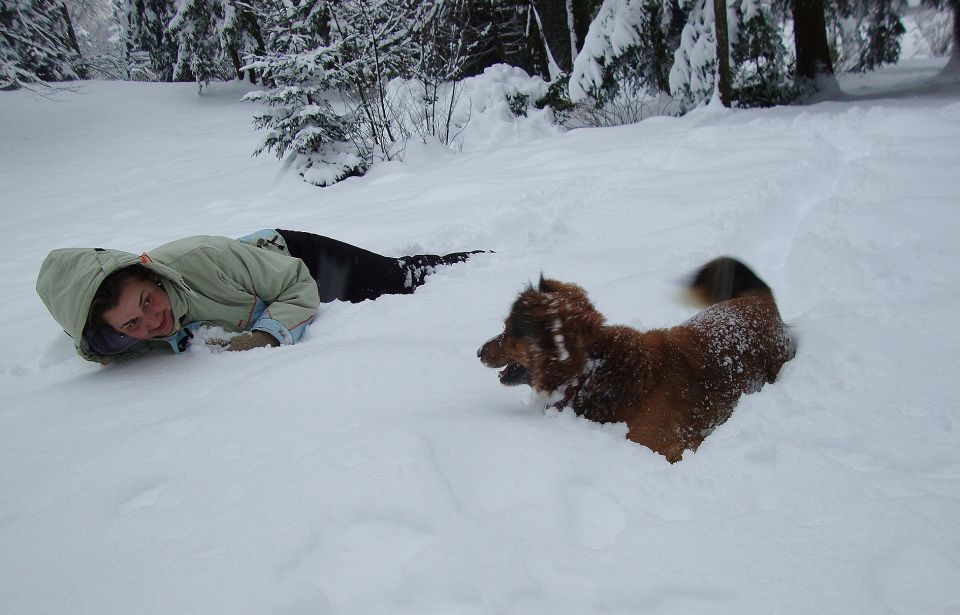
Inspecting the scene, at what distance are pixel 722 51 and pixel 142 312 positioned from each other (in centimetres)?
982

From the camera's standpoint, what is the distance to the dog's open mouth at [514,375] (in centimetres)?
219

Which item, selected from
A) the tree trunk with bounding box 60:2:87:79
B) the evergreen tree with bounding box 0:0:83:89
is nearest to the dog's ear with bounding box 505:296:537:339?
the evergreen tree with bounding box 0:0:83:89

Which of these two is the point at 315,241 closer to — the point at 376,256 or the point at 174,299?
the point at 376,256

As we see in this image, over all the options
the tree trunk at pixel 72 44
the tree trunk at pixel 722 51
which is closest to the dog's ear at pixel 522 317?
the tree trunk at pixel 722 51

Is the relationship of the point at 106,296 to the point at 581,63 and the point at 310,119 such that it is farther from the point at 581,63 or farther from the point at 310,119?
the point at 581,63

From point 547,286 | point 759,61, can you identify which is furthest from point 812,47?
point 547,286

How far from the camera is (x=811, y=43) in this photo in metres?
10.5

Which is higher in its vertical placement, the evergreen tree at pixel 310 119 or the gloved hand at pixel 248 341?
the evergreen tree at pixel 310 119

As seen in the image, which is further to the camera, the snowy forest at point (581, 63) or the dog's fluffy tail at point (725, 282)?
the snowy forest at point (581, 63)

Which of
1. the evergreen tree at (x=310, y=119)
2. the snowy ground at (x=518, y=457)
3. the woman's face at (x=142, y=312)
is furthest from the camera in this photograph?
the evergreen tree at (x=310, y=119)

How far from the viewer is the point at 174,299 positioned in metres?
3.04

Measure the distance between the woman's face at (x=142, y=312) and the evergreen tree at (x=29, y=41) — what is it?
1732 cm

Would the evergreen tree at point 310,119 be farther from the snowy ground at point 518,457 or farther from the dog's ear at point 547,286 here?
the dog's ear at point 547,286

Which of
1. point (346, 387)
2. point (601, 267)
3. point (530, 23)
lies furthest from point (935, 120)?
point (530, 23)
